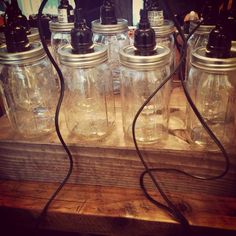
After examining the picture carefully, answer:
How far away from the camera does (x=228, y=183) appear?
0.52 metres

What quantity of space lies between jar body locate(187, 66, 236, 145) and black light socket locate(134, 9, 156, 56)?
0.30ft

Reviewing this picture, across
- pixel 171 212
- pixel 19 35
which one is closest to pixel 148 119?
pixel 171 212

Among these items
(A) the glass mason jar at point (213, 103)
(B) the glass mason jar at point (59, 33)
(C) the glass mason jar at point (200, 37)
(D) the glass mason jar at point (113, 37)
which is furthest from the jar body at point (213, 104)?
(B) the glass mason jar at point (59, 33)

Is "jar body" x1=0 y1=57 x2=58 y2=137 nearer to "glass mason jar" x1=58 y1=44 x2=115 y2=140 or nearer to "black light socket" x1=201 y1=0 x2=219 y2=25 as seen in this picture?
"glass mason jar" x1=58 y1=44 x2=115 y2=140

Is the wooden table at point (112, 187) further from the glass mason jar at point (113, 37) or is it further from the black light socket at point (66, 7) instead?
the black light socket at point (66, 7)

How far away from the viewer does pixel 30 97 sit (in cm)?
62

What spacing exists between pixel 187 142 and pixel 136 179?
122mm

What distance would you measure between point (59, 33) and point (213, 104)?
44 centimetres

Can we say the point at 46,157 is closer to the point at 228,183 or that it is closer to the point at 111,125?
the point at 111,125

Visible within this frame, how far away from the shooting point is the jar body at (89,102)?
22.9 inches

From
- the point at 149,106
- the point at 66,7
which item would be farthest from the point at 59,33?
the point at 149,106

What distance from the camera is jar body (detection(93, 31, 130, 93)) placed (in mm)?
700

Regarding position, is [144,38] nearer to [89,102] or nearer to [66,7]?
[89,102]

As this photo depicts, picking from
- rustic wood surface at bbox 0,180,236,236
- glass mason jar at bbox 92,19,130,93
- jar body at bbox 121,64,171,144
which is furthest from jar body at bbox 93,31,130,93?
rustic wood surface at bbox 0,180,236,236
